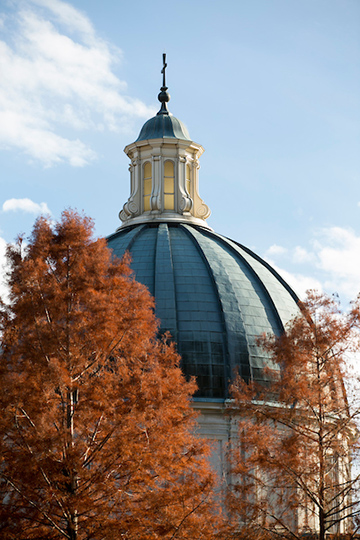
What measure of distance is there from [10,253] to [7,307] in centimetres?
147

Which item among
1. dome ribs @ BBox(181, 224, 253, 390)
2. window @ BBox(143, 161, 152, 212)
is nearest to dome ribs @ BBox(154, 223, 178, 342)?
dome ribs @ BBox(181, 224, 253, 390)

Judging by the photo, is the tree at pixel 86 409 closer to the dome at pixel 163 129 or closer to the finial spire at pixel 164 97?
the dome at pixel 163 129

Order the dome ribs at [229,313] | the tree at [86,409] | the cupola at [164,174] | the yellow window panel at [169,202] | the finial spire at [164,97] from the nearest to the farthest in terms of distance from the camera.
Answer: the tree at [86,409]
the dome ribs at [229,313]
the cupola at [164,174]
the yellow window panel at [169,202]
the finial spire at [164,97]

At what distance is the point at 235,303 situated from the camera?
3875cm

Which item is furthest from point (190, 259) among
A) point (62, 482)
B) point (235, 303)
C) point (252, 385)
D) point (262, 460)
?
point (62, 482)

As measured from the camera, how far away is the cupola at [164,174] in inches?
1889

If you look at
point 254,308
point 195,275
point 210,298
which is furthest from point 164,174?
point 254,308

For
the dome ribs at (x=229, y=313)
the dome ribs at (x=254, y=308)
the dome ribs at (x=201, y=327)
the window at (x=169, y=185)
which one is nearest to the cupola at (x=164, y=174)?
the window at (x=169, y=185)

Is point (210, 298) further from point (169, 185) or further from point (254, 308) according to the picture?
point (169, 185)

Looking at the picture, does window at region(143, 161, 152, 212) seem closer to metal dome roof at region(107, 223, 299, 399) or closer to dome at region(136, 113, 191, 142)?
dome at region(136, 113, 191, 142)

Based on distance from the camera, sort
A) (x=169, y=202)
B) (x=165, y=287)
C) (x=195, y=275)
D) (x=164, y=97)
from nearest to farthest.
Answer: (x=165, y=287) → (x=195, y=275) → (x=169, y=202) → (x=164, y=97)

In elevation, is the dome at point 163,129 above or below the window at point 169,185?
above

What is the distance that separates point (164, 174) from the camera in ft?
161

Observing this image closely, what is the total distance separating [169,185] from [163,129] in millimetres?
3324
